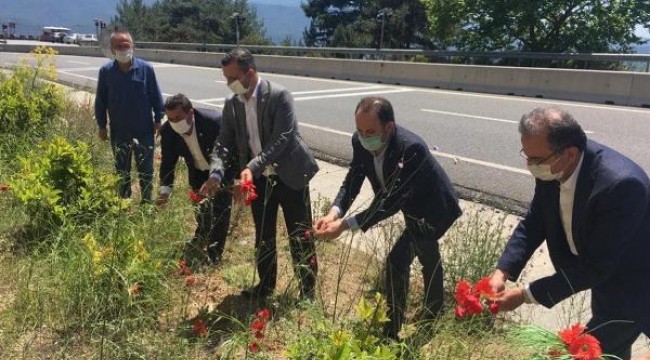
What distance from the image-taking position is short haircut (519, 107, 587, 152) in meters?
2.11

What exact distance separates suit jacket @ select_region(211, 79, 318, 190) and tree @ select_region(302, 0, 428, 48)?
4900 centimetres

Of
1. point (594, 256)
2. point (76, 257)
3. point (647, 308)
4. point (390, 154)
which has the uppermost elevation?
point (390, 154)

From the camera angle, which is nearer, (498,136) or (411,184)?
(411,184)

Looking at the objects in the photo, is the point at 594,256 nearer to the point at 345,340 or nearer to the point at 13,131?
the point at 345,340

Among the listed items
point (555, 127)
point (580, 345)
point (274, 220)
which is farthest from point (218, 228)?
point (580, 345)

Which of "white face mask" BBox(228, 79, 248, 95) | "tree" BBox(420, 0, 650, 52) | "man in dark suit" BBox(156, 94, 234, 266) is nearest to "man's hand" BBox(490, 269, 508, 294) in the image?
"white face mask" BBox(228, 79, 248, 95)

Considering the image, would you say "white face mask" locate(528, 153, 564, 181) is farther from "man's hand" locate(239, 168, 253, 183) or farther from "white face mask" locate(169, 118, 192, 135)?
"white face mask" locate(169, 118, 192, 135)

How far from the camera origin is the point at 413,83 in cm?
1680

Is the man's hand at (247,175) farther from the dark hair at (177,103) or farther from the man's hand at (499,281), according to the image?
the man's hand at (499,281)

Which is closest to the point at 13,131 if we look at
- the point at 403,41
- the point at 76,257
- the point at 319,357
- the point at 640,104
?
the point at 76,257

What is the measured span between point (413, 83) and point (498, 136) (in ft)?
27.4

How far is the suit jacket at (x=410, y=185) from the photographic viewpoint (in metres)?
2.92

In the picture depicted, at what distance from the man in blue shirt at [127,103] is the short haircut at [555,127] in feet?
11.3

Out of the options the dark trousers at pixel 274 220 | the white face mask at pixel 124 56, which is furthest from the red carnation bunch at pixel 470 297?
the white face mask at pixel 124 56
